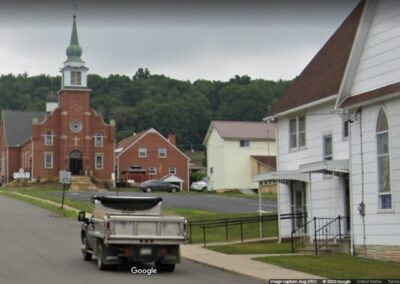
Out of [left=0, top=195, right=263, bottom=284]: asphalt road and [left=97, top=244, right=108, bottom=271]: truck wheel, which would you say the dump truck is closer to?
[left=97, top=244, right=108, bottom=271]: truck wheel

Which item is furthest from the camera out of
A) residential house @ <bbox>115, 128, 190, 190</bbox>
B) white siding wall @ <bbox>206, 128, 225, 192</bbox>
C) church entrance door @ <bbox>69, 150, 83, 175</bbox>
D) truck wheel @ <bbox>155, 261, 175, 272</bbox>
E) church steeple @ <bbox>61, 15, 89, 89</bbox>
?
residential house @ <bbox>115, 128, 190, 190</bbox>

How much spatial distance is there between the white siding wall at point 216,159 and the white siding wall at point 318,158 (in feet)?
147

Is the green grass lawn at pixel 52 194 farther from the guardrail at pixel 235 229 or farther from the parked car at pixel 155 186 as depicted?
the guardrail at pixel 235 229

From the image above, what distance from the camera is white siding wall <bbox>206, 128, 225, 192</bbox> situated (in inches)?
3012

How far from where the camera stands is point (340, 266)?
20359 mm

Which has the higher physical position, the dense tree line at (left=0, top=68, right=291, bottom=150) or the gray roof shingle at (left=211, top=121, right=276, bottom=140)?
the dense tree line at (left=0, top=68, right=291, bottom=150)

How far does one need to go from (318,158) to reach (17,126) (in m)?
71.8

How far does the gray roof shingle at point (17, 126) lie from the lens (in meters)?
92.6

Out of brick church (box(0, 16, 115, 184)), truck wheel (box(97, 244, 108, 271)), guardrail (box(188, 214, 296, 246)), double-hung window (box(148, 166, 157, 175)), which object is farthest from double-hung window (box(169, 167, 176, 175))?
truck wheel (box(97, 244, 108, 271))

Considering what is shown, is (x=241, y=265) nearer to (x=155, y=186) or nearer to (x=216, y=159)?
(x=155, y=186)

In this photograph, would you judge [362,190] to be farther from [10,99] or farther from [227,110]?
[10,99]

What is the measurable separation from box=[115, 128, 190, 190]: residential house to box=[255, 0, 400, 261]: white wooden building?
60.2 m

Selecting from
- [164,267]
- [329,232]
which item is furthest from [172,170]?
[164,267]

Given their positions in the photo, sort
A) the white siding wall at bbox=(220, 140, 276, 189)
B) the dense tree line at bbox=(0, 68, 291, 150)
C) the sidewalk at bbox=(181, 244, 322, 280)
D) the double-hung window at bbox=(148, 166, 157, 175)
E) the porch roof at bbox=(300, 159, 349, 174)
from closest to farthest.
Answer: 1. the sidewalk at bbox=(181, 244, 322, 280)
2. the porch roof at bbox=(300, 159, 349, 174)
3. the white siding wall at bbox=(220, 140, 276, 189)
4. the double-hung window at bbox=(148, 166, 157, 175)
5. the dense tree line at bbox=(0, 68, 291, 150)
